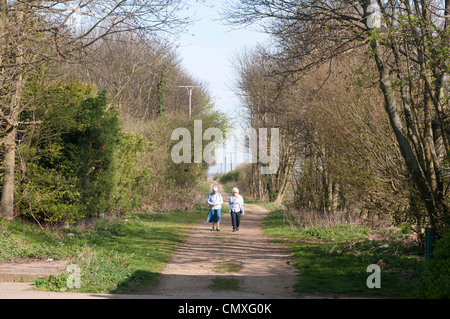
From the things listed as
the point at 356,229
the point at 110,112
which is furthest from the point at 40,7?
the point at 356,229

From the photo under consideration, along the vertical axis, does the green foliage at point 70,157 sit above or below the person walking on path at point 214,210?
above

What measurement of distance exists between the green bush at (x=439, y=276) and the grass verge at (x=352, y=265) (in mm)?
796

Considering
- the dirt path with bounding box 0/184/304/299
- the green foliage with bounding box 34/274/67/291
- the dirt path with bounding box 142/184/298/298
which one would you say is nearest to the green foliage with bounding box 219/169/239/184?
the dirt path with bounding box 142/184/298/298

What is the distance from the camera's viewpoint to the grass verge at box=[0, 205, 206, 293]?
374 inches

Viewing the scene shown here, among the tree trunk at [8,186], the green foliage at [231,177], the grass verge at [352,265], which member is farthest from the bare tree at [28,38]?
the green foliage at [231,177]

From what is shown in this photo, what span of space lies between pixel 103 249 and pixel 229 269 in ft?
11.0

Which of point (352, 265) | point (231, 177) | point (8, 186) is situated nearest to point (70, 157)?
point (8, 186)

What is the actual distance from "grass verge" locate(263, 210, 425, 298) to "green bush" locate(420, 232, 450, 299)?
2.61 ft

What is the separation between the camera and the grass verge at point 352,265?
9.18 meters

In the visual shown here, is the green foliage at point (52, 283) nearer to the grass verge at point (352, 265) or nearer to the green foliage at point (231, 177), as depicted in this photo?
the grass verge at point (352, 265)

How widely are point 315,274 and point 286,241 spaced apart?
6015 millimetres

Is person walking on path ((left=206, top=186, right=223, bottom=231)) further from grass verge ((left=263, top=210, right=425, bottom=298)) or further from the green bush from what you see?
the green bush

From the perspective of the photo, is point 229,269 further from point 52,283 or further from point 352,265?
point 52,283

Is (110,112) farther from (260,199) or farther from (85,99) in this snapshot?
(260,199)
